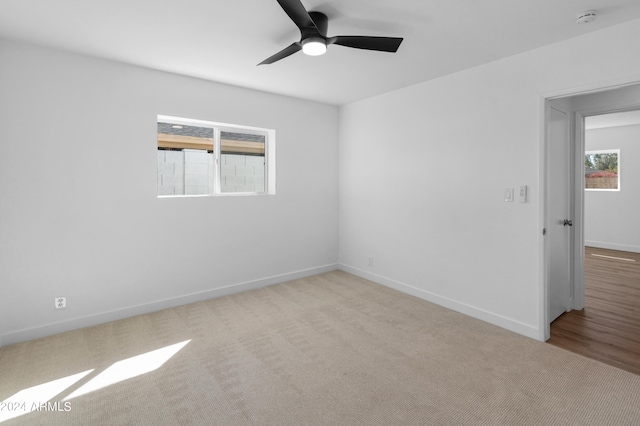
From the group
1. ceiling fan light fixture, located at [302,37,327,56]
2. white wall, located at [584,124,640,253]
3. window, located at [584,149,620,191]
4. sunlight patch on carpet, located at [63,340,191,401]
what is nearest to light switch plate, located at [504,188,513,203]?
ceiling fan light fixture, located at [302,37,327,56]

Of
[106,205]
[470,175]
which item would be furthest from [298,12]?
[106,205]

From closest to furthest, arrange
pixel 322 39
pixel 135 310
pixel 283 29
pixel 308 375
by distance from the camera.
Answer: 1. pixel 322 39
2. pixel 308 375
3. pixel 283 29
4. pixel 135 310

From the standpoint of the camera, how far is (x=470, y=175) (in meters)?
3.30

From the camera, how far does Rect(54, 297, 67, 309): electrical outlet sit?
2904 mm

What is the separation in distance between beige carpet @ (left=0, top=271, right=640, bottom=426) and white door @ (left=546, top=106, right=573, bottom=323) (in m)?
0.79

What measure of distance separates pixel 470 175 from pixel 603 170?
5.44 m

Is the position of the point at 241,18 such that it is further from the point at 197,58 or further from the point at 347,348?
the point at 347,348

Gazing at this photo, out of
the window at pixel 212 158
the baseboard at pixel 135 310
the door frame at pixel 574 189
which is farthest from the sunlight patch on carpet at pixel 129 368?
the door frame at pixel 574 189

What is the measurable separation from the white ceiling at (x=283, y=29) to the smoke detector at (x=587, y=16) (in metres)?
0.04

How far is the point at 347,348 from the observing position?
8.77 ft

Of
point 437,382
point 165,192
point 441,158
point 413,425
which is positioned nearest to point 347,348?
point 437,382

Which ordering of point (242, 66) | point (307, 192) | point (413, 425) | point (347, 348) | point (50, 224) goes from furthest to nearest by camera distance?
point (307, 192) < point (242, 66) < point (50, 224) < point (347, 348) < point (413, 425)

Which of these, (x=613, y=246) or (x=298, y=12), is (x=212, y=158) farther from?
(x=613, y=246)

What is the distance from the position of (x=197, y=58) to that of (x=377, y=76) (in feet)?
5.95
